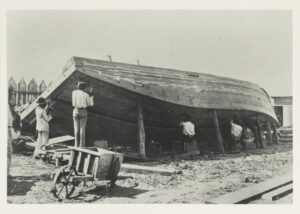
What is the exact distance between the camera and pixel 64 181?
6.32 meters

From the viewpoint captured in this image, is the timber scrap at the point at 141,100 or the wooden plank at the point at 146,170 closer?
the wooden plank at the point at 146,170

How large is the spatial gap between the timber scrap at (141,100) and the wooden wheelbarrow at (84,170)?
2169 millimetres

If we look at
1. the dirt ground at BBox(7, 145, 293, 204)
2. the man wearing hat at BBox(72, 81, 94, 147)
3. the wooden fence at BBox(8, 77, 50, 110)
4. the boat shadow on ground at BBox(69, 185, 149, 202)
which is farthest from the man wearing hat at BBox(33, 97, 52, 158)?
the boat shadow on ground at BBox(69, 185, 149, 202)

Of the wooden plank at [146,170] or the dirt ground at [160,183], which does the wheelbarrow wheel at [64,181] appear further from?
the wooden plank at [146,170]

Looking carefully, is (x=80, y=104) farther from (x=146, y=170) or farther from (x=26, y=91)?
(x=26, y=91)

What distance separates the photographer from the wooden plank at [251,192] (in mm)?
6179

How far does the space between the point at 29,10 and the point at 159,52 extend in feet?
9.83

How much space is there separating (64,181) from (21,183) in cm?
115

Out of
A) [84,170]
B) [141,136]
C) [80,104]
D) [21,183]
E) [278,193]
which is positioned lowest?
[278,193]

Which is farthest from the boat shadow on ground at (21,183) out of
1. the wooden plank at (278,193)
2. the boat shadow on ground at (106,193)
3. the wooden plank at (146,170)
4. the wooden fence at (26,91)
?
the wooden plank at (278,193)

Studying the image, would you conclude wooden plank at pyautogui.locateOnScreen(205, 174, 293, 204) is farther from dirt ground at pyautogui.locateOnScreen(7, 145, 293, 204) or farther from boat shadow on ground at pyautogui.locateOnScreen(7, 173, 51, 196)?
boat shadow on ground at pyautogui.locateOnScreen(7, 173, 51, 196)

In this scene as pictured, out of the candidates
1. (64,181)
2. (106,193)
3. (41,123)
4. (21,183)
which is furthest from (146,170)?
(41,123)
